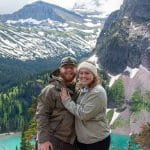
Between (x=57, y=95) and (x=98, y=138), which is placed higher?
(x=57, y=95)

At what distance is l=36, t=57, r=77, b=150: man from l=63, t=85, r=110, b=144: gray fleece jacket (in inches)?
11.0

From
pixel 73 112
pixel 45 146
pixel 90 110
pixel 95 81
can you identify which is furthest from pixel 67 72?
pixel 45 146

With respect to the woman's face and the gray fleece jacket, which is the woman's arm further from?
the woman's face

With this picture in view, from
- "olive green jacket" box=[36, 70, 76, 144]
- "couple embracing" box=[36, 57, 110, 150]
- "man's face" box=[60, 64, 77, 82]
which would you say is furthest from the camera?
"man's face" box=[60, 64, 77, 82]

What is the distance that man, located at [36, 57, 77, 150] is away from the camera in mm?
13758

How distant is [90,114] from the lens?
1357cm

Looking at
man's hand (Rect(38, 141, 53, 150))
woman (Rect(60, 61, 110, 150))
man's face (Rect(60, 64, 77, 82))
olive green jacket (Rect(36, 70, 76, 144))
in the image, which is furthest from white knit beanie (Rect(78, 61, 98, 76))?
man's hand (Rect(38, 141, 53, 150))

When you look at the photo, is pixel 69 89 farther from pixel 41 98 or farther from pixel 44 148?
pixel 44 148

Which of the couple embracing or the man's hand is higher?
the couple embracing

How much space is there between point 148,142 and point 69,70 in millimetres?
86034

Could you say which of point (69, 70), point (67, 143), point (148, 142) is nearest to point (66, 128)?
point (67, 143)

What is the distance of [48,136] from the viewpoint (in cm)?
1377

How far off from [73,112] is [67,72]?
128 cm

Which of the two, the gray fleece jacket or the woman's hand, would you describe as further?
the woman's hand
